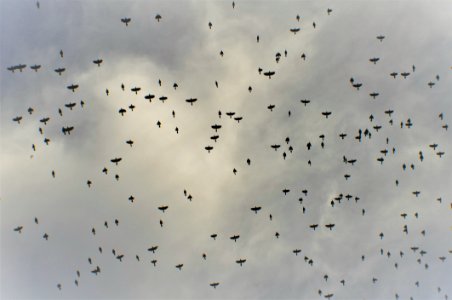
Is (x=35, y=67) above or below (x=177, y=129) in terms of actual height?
above

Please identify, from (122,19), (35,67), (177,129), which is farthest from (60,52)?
(177,129)

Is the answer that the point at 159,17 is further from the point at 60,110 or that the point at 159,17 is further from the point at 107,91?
the point at 60,110

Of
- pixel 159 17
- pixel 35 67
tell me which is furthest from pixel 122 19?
pixel 35 67

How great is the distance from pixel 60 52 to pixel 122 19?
20779 mm

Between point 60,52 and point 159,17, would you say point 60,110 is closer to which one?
point 60,52

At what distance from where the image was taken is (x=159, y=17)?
196750 mm

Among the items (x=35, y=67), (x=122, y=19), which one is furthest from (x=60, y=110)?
(x=122, y=19)

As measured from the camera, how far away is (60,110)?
656 feet

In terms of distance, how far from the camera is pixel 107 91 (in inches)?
7835

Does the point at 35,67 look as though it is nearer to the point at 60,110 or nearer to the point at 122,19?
the point at 60,110

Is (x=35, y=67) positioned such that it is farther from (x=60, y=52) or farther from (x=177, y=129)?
(x=177, y=129)

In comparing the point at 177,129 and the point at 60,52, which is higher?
the point at 60,52

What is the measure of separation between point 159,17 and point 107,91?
2661 cm

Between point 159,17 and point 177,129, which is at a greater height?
point 159,17
